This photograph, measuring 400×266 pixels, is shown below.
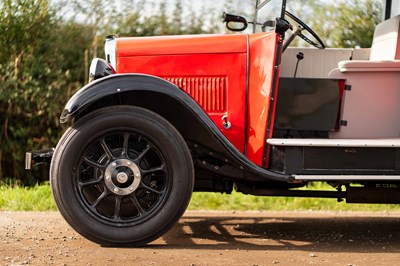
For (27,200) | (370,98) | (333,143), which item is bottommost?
(27,200)

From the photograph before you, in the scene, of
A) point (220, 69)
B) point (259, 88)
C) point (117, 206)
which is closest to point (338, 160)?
point (259, 88)

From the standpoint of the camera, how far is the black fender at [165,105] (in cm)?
568

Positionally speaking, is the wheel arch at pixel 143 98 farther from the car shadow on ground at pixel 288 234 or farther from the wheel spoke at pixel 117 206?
the car shadow on ground at pixel 288 234

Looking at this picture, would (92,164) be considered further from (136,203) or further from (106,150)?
(136,203)

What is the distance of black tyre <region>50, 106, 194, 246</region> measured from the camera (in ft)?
18.7

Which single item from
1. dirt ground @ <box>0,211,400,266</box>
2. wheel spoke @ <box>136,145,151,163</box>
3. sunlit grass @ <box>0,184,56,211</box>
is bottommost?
sunlit grass @ <box>0,184,56,211</box>

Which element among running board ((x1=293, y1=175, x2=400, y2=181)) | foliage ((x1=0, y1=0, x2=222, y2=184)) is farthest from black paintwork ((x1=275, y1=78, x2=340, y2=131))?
foliage ((x1=0, y1=0, x2=222, y2=184))

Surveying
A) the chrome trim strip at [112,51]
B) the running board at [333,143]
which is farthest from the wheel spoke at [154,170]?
the chrome trim strip at [112,51]

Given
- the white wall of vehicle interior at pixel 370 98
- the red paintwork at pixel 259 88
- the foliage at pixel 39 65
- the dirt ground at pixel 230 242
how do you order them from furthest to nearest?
the foliage at pixel 39 65
the white wall of vehicle interior at pixel 370 98
the red paintwork at pixel 259 88
the dirt ground at pixel 230 242

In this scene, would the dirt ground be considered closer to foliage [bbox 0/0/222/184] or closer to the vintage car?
the vintage car

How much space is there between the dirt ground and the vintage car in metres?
0.27

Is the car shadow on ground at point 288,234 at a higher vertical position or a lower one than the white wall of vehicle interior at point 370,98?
lower

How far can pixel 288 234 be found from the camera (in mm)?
6641

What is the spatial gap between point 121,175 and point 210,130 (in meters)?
0.65
